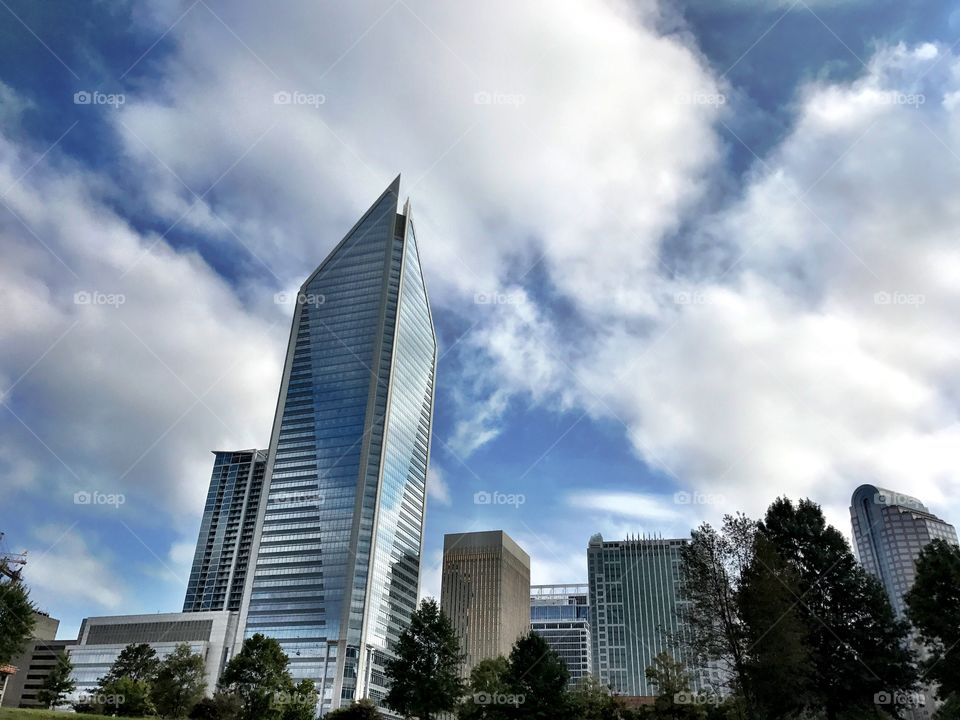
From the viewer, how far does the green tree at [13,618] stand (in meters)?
46.6

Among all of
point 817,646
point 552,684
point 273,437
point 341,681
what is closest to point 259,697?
point 552,684

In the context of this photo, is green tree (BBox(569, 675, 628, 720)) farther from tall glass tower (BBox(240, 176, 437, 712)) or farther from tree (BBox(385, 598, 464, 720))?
tall glass tower (BBox(240, 176, 437, 712))

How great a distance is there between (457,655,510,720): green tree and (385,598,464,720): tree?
6.30 ft

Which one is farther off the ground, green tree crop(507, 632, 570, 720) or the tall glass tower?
the tall glass tower

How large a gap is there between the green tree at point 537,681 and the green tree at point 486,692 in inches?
43.2

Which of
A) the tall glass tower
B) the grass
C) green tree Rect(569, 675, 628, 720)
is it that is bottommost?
the grass

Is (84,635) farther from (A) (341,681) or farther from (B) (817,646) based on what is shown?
(B) (817,646)

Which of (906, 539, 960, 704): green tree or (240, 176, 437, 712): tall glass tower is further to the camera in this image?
(240, 176, 437, 712): tall glass tower

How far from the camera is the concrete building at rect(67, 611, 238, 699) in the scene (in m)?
175

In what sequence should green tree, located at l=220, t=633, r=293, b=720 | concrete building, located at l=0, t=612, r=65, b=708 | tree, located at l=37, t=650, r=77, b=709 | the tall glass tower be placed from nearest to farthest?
green tree, located at l=220, t=633, r=293, b=720 < tree, located at l=37, t=650, r=77, b=709 < the tall glass tower < concrete building, located at l=0, t=612, r=65, b=708

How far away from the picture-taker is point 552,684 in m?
55.5

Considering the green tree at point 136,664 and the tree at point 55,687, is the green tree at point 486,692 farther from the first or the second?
the tree at point 55,687

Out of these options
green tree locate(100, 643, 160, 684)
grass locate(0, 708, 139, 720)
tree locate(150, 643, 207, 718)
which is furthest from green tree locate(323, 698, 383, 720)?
green tree locate(100, 643, 160, 684)

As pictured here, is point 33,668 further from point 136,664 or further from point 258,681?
point 258,681
